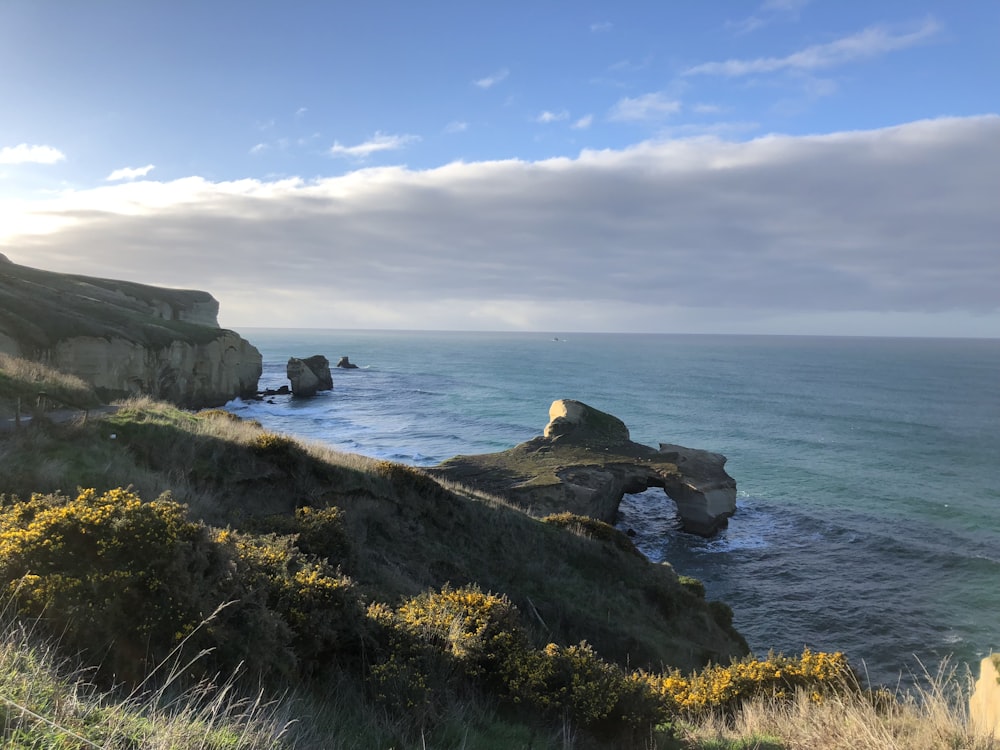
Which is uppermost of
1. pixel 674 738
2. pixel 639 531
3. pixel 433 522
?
pixel 674 738

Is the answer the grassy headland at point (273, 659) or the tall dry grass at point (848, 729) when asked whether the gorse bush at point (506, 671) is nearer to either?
the grassy headland at point (273, 659)

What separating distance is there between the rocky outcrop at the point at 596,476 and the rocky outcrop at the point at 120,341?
23340mm

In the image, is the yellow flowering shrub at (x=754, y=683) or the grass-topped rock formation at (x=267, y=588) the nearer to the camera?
the grass-topped rock formation at (x=267, y=588)

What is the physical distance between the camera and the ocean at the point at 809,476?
85.0 ft

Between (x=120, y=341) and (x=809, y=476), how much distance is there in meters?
59.3

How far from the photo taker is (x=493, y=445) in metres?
59.9

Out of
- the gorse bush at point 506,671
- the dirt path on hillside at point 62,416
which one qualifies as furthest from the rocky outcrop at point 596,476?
the gorse bush at point 506,671

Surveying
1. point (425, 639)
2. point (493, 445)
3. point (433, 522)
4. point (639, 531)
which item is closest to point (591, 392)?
point (493, 445)

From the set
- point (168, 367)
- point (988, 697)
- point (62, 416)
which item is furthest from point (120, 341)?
point (988, 697)

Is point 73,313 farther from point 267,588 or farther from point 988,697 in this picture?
point 988,697

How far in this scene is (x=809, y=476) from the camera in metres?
50.3

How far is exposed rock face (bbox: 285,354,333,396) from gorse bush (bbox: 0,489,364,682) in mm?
82295

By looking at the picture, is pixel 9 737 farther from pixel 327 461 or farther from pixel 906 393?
pixel 906 393

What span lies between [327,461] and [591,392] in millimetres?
88643
